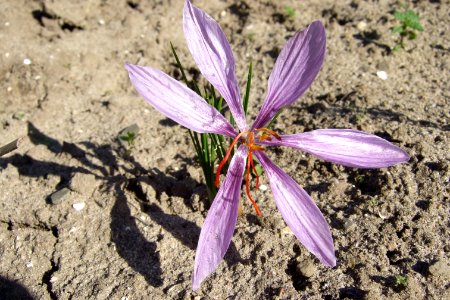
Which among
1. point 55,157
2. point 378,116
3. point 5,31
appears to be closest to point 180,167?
point 55,157

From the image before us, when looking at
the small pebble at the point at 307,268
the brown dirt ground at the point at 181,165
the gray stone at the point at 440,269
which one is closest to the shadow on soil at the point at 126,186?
the brown dirt ground at the point at 181,165

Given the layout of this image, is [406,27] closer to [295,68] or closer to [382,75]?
[382,75]

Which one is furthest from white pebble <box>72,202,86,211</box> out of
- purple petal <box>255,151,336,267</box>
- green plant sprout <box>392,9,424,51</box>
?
green plant sprout <box>392,9,424,51</box>

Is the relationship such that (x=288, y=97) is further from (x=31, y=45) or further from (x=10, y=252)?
(x=31, y=45)

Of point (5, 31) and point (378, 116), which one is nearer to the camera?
point (378, 116)

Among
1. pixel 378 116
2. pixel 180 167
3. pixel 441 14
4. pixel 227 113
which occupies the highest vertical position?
pixel 441 14

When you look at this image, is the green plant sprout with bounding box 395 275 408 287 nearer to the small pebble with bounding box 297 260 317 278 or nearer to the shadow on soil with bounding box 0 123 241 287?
the small pebble with bounding box 297 260 317 278

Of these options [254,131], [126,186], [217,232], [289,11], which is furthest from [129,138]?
[289,11]
